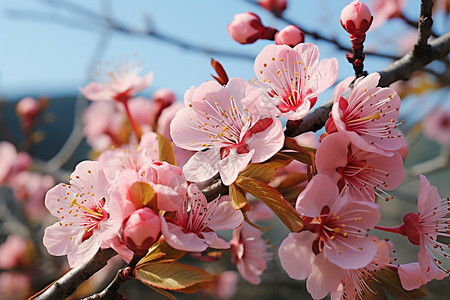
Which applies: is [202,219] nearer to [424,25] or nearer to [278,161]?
[278,161]

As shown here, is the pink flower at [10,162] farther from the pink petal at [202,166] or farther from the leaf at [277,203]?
the leaf at [277,203]

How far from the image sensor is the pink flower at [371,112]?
2.07ft

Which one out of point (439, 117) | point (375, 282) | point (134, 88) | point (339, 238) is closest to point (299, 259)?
point (339, 238)

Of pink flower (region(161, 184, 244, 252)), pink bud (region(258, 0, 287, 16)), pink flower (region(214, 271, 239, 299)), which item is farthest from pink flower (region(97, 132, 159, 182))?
pink flower (region(214, 271, 239, 299))

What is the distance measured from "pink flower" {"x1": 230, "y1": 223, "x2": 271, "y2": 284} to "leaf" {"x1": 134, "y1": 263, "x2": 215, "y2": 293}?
0.36 meters

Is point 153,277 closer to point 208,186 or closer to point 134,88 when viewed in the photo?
point 208,186

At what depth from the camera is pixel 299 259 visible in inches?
24.3

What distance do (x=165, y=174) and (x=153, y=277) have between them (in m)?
0.16

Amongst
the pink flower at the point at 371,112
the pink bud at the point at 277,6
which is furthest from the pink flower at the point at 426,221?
the pink bud at the point at 277,6

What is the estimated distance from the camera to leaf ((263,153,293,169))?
64 centimetres

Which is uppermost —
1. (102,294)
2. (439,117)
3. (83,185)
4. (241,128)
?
(241,128)

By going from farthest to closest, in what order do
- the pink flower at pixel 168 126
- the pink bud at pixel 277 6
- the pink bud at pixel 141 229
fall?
the pink bud at pixel 277 6 → the pink flower at pixel 168 126 → the pink bud at pixel 141 229

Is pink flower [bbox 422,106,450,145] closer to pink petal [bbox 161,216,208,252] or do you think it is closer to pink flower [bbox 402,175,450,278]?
pink flower [bbox 402,175,450,278]

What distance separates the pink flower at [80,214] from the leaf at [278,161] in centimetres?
27
